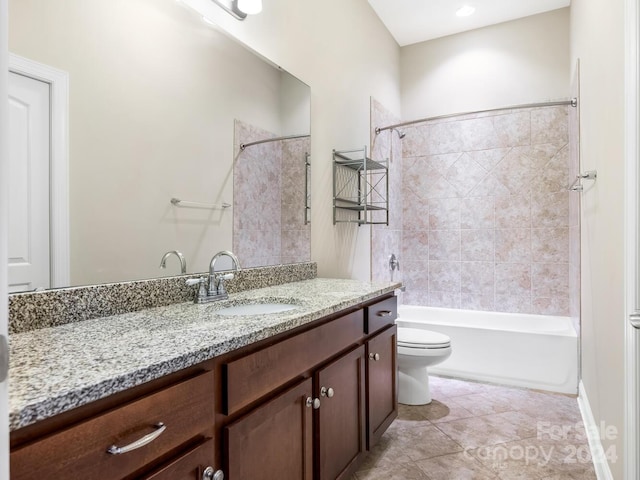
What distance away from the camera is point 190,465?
2.63ft

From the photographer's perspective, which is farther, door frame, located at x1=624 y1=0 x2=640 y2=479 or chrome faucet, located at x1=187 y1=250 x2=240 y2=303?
chrome faucet, located at x1=187 y1=250 x2=240 y2=303

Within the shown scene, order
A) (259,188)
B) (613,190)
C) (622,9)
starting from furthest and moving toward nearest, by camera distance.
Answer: (259,188)
(613,190)
(622,9)

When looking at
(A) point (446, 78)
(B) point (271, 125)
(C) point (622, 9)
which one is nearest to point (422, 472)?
(B) point (271, 125)

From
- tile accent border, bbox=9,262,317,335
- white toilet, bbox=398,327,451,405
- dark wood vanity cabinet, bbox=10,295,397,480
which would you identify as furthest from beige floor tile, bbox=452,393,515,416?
tile accent border, bbox=9,262,317,335

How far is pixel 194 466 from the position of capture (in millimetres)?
813

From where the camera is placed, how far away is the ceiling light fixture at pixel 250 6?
1.74 metres

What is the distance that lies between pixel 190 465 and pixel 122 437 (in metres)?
0.20

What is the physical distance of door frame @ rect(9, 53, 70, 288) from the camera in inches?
42.4

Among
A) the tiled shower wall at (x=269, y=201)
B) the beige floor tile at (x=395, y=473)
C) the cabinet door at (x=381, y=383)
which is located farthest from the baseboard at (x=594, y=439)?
the tiled shower wall at (x=269, y=201)

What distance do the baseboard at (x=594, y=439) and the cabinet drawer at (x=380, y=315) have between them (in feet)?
3.41

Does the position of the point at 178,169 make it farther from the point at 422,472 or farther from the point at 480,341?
the point at 480,341

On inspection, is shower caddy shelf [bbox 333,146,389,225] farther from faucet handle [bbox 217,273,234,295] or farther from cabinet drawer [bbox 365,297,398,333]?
faucet handle [bbox 217,273,234,295]

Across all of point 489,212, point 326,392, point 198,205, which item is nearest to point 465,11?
point 489,212

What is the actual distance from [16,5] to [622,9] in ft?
5.93
